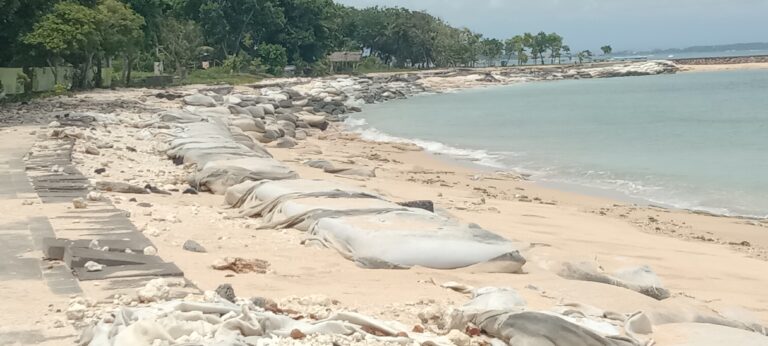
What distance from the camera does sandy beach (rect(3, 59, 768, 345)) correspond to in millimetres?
5832

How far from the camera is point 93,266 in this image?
20.2 feet

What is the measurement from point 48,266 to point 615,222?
27.1 feet

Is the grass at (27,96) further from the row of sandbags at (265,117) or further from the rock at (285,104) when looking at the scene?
the rock at (285,104)

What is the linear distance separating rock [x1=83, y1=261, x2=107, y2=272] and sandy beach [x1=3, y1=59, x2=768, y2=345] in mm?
283

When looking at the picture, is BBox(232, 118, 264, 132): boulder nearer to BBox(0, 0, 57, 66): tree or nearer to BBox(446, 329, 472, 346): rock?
BBox(0, 0, 57, 66): tree

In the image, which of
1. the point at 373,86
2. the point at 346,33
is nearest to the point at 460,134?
the point at 373,86

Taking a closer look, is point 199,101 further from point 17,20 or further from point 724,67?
point 724,67

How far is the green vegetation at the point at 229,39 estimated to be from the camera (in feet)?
91.7

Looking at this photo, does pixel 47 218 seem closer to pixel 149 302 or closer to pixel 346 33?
pixel 149 302

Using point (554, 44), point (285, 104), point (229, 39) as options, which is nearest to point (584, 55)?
point (554, 44)

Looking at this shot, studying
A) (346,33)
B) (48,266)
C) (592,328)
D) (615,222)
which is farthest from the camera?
(346,33)

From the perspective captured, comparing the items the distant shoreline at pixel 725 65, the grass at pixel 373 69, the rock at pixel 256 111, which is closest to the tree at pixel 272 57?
the grass at pixel 373 69

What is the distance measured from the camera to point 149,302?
532 centimetres

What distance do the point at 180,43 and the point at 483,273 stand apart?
50.1m
